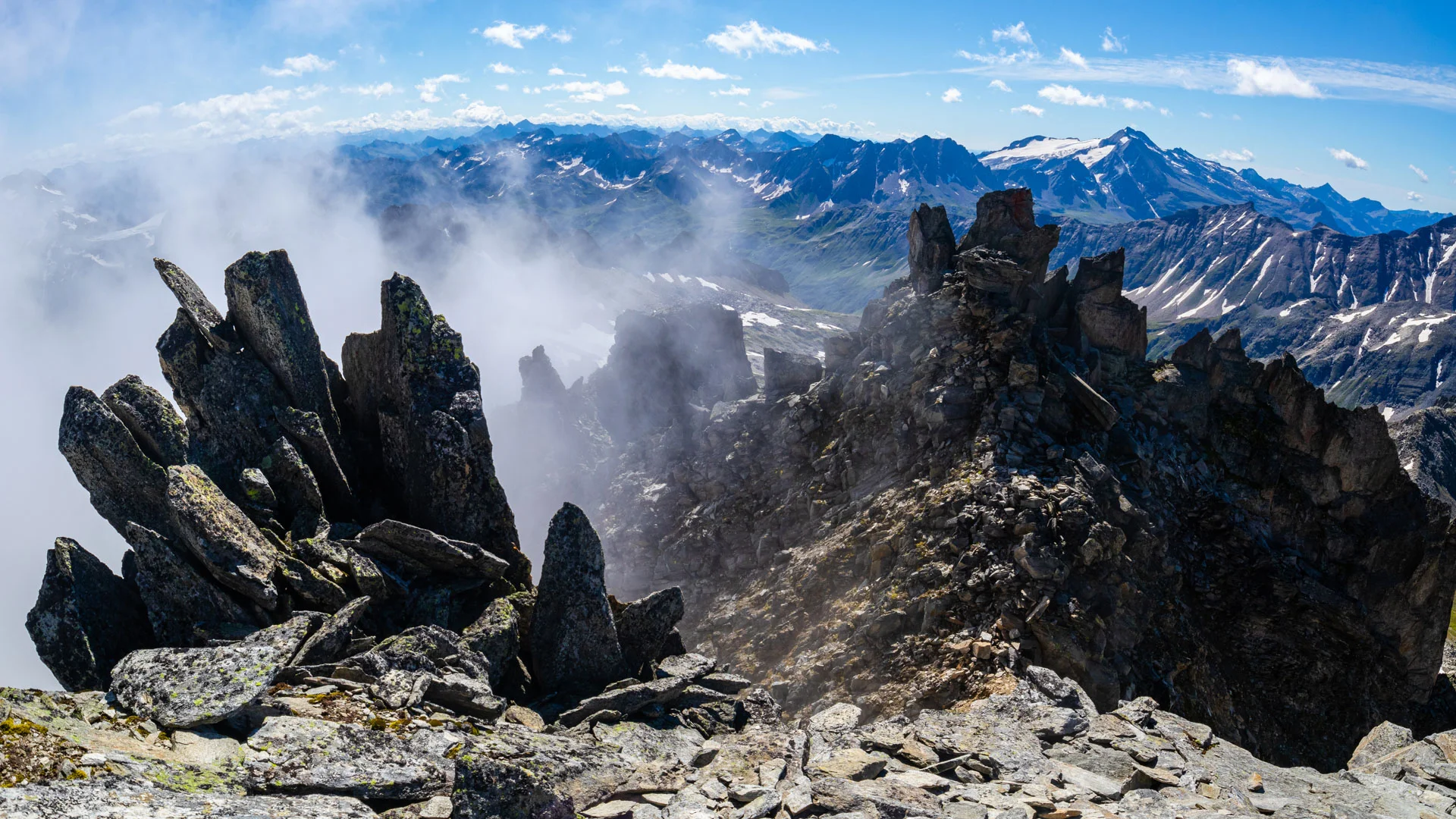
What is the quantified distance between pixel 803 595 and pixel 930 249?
2182cm

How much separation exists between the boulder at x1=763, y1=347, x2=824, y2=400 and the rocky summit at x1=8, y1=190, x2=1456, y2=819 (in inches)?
123

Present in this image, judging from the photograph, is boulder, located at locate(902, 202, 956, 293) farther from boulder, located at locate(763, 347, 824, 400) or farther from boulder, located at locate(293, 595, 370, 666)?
boulder, located at locate(293, 595, 370, 666)

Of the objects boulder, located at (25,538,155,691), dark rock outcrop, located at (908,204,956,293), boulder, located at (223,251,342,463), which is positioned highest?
dark rock outcrop, located at (908,204,956,293)

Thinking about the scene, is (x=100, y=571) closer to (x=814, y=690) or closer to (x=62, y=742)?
(x=62, y=742)

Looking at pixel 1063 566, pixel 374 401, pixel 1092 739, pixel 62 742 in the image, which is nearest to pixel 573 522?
pixel 374 401

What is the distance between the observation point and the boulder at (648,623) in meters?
24.5

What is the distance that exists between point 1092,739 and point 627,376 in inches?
3657

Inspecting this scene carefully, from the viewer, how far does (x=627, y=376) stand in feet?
354

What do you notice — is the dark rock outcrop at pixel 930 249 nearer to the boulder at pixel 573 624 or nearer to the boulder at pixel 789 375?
the boulder at pixel 789 375

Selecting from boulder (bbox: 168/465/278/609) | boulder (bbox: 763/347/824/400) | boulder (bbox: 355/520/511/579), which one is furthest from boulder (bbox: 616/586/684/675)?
boulder (bbox: 763/347/824/400)

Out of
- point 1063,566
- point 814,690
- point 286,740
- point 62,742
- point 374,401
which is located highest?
point 374,401

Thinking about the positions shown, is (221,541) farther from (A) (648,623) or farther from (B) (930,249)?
(B) (930,249)

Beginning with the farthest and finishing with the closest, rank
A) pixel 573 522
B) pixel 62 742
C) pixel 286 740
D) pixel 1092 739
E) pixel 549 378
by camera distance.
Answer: pixel 549 378 → pixel 573 522 → pixel 1092 739 → pixel 286 740 → pixel 62 742

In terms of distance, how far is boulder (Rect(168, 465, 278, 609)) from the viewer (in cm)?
1917
